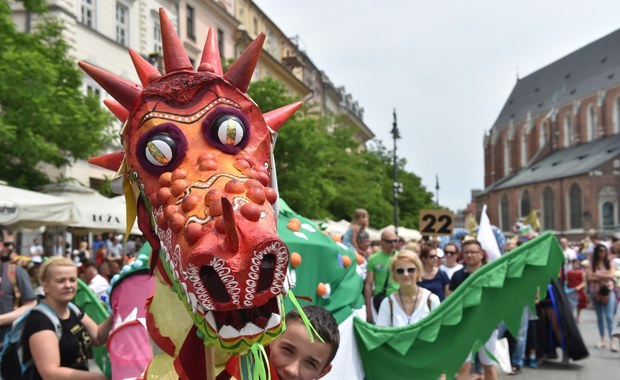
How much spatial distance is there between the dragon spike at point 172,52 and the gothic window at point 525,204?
7116cm

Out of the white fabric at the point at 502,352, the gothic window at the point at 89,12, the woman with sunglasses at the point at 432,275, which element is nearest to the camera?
the white fabric at the point at 502,352

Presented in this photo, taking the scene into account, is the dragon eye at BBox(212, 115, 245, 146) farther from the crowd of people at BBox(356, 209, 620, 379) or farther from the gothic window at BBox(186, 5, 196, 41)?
the gothic window at BBox(186, 5, 196, 41)

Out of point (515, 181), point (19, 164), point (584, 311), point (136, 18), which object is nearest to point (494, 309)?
point (19, 164)

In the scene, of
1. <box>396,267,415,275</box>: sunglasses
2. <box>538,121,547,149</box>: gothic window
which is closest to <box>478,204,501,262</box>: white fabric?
<box>396,267,415,275</box>: sunglasses

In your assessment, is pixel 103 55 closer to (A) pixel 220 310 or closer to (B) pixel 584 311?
(B) pixel 584 311

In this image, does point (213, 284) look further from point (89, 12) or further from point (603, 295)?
point (89, 12)

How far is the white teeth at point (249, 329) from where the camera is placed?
5.33ft

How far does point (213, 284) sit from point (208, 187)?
0.28 meters

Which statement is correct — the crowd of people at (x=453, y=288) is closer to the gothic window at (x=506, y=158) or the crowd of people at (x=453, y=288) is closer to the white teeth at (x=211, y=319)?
the white teeth at (x=211, y=319)

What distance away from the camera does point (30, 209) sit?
854 cm

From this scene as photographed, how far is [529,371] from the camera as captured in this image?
9.29 m

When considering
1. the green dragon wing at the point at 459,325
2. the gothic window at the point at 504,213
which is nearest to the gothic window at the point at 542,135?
the gothic window at the point at 504,213

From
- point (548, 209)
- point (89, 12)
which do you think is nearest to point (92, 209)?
point (89, 12)

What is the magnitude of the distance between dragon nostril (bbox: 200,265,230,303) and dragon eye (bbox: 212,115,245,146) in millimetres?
470
